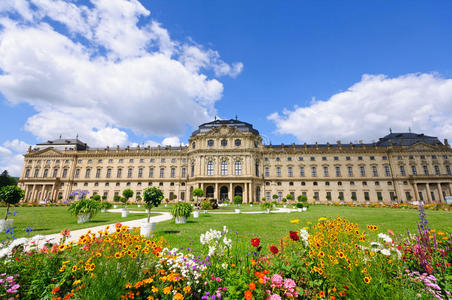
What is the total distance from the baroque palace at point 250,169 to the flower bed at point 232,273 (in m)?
37.4

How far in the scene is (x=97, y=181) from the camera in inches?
1941

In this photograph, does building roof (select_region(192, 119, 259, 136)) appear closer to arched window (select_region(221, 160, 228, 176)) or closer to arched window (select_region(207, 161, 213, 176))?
arched window (select_region(207, 161, 213, 176))

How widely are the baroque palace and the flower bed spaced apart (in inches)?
1471

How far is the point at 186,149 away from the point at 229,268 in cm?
4729

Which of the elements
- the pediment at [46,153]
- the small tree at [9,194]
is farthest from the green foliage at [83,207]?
the pediment at [46,153]

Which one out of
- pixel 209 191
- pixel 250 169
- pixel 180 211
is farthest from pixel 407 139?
pixel 180 211

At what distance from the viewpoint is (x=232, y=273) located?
115 inches

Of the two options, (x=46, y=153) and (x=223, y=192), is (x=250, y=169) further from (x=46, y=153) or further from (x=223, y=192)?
(x=46, y=153)

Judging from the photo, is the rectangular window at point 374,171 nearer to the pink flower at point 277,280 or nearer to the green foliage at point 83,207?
the green foliage at point 83,207

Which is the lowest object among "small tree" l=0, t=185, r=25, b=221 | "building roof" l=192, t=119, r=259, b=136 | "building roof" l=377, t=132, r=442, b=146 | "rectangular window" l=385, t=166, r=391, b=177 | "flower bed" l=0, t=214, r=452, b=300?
"flower bed" l=0, t=214, r=452, b=300

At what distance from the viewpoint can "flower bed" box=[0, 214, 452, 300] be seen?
2.76 metres

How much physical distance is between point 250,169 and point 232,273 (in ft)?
129

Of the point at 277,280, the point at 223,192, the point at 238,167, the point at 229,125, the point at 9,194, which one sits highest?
the point at 229,125

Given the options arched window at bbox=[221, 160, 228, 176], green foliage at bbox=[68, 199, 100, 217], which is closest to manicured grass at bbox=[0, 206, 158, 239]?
green foliage at bbox=[68, 199, 100, 217]
